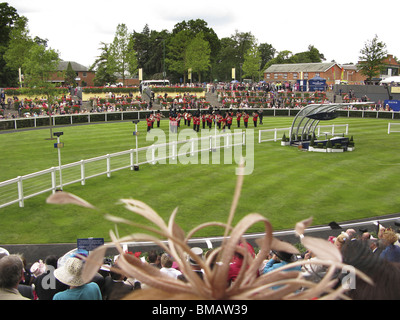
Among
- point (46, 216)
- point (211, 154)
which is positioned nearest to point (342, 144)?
point (211, 154)

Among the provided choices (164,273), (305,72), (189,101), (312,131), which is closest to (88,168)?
(164,273)

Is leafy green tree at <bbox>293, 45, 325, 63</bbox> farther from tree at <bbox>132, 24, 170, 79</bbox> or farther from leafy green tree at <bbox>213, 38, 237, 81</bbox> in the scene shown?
tree at <bbox>132, 24, 170, 79</bbox>

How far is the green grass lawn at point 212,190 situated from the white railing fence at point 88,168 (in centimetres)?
34

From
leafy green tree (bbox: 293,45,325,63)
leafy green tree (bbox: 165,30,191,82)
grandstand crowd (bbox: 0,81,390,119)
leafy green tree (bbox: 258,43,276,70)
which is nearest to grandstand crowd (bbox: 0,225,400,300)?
grandstand crowd (bbox: 0,81,390,119)

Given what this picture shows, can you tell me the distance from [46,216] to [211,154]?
12232mm

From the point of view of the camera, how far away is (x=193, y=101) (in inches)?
2128

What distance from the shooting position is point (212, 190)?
1603cm

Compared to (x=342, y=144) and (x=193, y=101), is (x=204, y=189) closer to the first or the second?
(x=342, y=144)

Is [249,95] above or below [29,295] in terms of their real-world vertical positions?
above

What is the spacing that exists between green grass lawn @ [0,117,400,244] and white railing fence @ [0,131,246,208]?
0.34 meters

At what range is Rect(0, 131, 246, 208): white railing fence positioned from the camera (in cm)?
1334

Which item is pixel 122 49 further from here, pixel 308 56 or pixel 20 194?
pixel 308 56

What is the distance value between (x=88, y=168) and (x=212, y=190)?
552 cm

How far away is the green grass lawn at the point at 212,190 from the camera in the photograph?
1233cm
